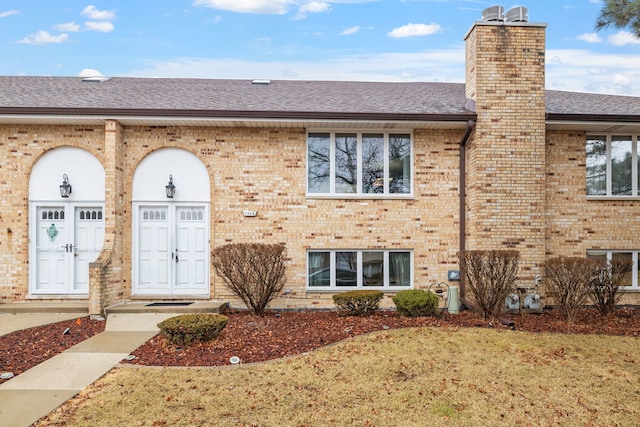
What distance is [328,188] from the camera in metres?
9.65

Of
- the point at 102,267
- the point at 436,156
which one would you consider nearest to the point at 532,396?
the point at 436,156

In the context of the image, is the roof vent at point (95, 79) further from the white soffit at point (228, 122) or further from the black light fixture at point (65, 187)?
the black light fixture at point (65, 187)

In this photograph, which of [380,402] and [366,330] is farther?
[366,330]

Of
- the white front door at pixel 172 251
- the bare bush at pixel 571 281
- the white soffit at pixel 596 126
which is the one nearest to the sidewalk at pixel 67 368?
the white front door at pixel 172 251

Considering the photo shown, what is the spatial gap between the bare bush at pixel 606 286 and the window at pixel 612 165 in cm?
228

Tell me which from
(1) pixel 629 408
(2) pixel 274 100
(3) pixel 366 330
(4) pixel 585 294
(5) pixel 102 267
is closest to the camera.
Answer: (1) pixel 629 408

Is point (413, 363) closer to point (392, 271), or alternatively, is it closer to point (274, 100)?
point (392, 271)

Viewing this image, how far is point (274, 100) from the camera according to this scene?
1030 centimetres

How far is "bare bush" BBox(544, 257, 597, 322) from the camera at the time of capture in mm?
7703

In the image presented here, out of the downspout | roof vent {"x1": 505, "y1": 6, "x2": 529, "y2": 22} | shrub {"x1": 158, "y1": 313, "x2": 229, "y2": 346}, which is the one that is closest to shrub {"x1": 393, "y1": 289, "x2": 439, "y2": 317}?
the downspout

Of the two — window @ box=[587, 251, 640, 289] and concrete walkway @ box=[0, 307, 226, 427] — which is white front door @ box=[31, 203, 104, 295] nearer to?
concrete walkway @ box=[0, 307, 226, 427]

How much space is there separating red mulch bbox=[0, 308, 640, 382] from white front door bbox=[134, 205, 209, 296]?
1337 mm

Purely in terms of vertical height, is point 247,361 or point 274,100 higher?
point 274,100

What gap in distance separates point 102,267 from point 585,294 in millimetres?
9494
